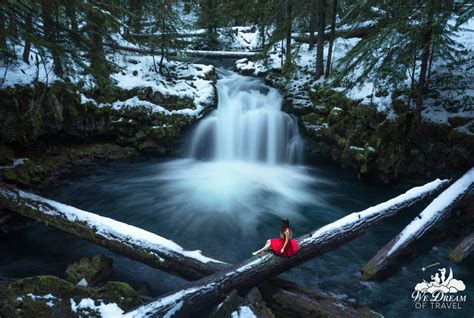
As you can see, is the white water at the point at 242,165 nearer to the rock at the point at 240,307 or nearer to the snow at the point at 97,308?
the rock at the point at 240,307

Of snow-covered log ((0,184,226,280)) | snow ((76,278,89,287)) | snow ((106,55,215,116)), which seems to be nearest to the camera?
snow ((76,278,89,287))

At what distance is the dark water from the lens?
19.6 feet

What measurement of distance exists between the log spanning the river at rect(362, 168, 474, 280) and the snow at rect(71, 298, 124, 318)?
4383 mm

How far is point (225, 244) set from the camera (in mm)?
7465

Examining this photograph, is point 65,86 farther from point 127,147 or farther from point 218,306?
point 218,306

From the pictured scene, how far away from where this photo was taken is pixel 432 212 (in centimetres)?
674

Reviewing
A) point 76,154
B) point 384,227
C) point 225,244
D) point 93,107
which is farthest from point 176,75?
point 384,227

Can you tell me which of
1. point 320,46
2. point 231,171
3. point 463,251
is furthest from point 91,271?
point 320,46

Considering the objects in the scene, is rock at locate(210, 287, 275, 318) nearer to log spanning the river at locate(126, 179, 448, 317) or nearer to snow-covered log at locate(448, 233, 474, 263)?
log spanning the river at locate(126, 179, 448, 317)

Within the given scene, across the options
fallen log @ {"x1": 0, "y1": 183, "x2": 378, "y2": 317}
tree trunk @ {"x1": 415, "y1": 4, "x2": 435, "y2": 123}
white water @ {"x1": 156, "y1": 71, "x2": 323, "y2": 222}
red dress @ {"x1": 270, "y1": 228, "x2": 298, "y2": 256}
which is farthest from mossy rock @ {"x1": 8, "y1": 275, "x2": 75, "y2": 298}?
tree trunk @ {"x1": 415, "y1": 4, "x2": 435, "y2": 123}

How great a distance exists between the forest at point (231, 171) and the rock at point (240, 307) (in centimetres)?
2

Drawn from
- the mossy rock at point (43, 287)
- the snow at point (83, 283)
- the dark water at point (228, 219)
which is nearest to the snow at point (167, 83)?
the dark water at point (228, 219)

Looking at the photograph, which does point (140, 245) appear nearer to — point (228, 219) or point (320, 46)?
point (228, 219)

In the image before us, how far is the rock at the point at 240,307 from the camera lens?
4.22 meters
